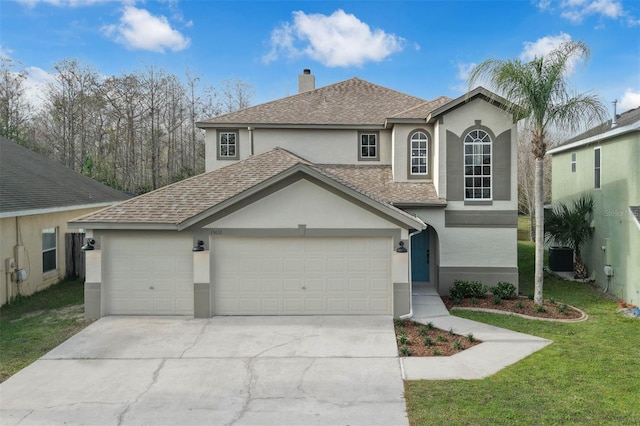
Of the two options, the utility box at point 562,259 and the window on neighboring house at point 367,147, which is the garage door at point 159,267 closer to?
the window on neighboring house at point 367,147

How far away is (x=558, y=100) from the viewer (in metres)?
11.4

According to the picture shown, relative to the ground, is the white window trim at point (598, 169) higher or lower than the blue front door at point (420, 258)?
higher

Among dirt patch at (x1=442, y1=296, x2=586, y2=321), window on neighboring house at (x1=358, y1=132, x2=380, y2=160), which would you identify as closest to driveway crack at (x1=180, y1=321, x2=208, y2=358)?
dirt patch at (x1=442, y1=296, x2=586, y2=321)

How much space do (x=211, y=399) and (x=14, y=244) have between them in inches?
393

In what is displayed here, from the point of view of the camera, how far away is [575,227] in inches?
590

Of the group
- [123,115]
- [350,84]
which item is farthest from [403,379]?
[123,115]

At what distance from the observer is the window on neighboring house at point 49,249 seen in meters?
14.1

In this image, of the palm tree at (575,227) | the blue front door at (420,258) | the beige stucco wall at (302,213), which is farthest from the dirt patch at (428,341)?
the palm tree at (575,227)

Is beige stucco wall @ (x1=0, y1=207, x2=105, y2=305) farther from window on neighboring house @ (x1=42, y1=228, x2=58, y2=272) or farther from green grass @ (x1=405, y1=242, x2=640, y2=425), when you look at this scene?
green grass @ (x1=405, y1=242, x2=640, y2=425)

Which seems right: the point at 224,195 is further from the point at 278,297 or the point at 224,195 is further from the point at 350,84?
the point at 350,84

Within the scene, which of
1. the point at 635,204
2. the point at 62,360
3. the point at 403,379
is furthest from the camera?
the point at 635,204

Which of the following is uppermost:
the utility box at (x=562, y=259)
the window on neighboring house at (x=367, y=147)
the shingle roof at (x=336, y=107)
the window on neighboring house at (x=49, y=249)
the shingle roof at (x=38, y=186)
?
the shingle roof at (x=336, y=107)

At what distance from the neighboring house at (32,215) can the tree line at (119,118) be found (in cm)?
1521

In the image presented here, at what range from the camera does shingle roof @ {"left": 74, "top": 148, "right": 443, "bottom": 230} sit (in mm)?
10539
